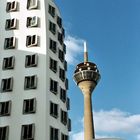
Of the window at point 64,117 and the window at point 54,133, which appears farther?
the window at point 64,117

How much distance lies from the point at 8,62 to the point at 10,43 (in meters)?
3.32

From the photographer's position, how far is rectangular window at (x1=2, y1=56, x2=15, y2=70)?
159ft

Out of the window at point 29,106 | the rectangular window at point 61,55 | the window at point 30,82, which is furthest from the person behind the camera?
the rectangular window at point 61,55

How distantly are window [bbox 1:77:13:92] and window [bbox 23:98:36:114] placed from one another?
9.72ft

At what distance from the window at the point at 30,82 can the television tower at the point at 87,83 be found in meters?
30.4

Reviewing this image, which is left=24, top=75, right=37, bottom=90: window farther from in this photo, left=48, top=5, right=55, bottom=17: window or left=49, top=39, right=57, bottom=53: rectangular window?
left=48, top=5, right=55, bottom=17: window

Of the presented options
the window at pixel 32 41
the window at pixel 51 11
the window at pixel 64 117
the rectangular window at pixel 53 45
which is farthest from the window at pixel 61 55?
the window at pixel 64 117

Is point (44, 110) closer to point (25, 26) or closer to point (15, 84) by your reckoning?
point (15, 84)

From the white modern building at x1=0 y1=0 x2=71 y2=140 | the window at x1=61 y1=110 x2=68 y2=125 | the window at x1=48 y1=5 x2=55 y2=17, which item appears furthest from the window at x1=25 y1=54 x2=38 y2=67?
the window at x1=48 y1=5 x2=55 y2=17

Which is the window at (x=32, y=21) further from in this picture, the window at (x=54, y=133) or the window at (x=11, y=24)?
the window at (x=54, y=133)

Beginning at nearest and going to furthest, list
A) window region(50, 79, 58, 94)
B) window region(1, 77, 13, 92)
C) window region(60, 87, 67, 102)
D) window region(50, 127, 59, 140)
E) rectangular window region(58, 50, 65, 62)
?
window region(50, 127, 59, 140)
window region(1, 77, 13, 92)
window region(50, 79, 58, 94)
window region(60, 87, 67, 102)
rectangular window region(58, 50, 65, 62)

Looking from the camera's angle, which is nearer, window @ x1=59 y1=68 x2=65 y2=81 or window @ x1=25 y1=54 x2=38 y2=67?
window @ x1=25 y1=54 x2=38 y2=67

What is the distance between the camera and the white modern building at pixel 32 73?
44.0 m

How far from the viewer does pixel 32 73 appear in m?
47.5
